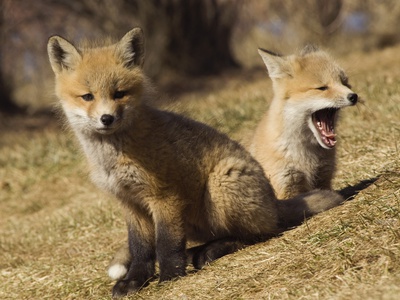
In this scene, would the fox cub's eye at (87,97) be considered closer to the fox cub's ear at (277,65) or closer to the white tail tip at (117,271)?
the white tail tip at (117,271)

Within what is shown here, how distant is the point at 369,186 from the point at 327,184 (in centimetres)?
80

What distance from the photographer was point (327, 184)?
18.4 ft

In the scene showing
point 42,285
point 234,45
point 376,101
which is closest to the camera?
point 42,285

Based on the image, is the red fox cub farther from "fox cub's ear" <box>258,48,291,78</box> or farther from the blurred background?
the blurred background

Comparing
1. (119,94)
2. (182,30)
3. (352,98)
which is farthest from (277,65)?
(182,30)

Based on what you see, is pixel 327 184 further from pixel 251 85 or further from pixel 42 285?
pixel 251 85

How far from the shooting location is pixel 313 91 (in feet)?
17.6

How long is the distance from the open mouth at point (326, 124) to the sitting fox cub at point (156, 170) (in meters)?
0.71

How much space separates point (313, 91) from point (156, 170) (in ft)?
5.85

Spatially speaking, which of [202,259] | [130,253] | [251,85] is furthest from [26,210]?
[251,85]

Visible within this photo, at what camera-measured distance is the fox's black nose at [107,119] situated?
4.20m

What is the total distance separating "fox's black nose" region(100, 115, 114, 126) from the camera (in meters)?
4.20

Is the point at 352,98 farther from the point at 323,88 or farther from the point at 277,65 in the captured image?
the point at 277,65

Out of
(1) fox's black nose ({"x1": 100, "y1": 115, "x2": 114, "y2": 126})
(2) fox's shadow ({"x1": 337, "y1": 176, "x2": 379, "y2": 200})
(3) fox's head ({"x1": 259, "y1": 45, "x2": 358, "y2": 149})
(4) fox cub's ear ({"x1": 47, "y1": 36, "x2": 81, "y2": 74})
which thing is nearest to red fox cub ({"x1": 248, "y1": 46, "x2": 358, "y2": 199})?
(3) fox's head ({"x1": 259, "y1": 45, "x2": 358, "y2": 149})
